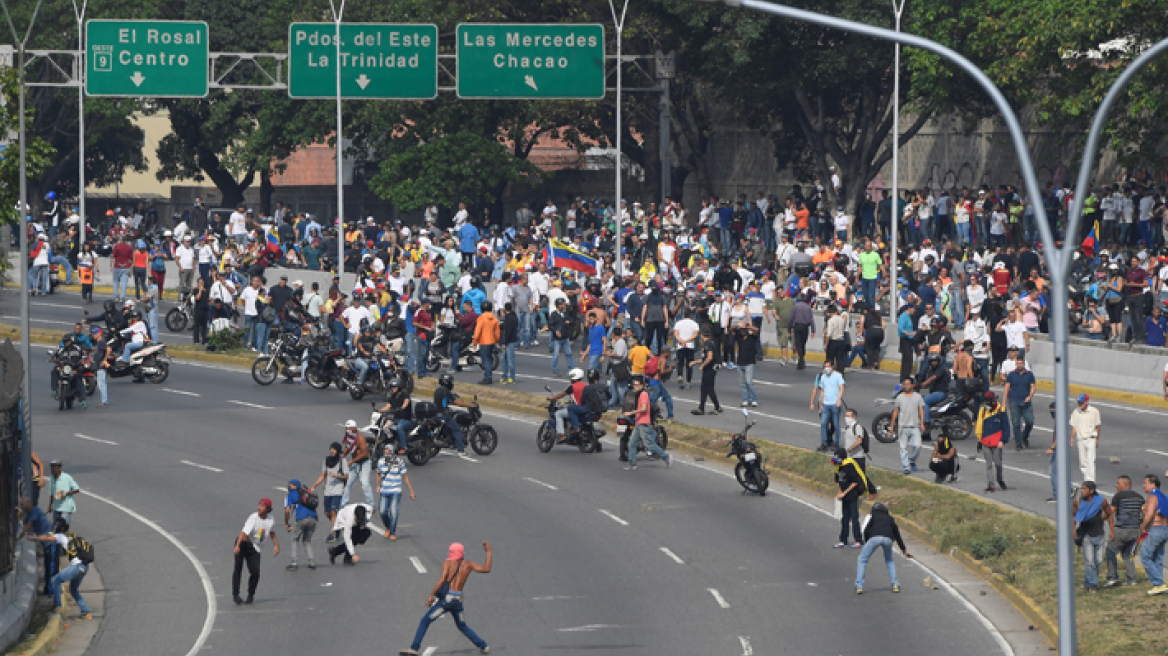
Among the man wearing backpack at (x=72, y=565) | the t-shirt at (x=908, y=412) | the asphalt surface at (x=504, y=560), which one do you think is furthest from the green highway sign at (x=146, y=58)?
the man wearing backpack at (x=72, y=565)

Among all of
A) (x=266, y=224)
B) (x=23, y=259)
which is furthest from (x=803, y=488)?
(x=266, y=224)

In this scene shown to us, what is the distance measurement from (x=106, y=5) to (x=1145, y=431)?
5366 cm

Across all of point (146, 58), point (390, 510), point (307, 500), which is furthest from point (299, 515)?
point (146, 58)

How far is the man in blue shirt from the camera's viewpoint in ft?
90.2

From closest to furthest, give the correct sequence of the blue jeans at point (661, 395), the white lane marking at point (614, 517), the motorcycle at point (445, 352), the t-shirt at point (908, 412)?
the white lane marking at point (614, 517), the t-shirt at point (908, 412), the blue jeans at point (661, 395), the motorcycle at point (445, 352)

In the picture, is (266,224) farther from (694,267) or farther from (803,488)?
(803,488)

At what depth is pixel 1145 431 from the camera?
29906 mm

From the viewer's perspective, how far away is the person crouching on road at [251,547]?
20.3 metres

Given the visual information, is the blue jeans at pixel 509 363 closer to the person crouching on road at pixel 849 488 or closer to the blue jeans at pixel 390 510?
the blue jeans at pixel 390 510

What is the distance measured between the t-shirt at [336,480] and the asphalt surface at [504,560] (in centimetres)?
86

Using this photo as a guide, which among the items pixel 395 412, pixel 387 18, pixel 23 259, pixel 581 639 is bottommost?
pixel 581 639

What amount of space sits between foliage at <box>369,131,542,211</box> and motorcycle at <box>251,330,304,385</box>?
21.9m

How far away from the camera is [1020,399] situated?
2786 cm

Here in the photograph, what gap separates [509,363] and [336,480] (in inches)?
463
